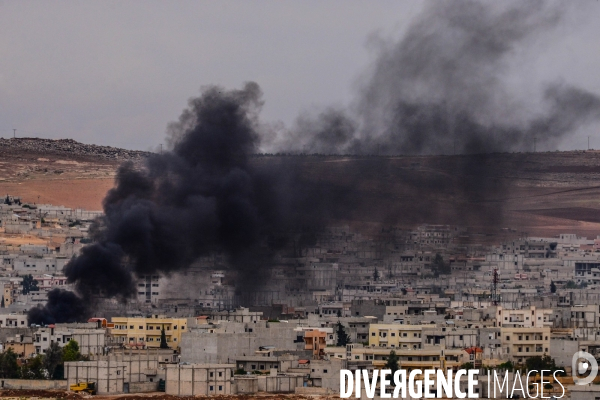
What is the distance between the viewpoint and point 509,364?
57812mm

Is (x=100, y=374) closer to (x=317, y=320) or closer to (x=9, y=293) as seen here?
(x=317, y=320)

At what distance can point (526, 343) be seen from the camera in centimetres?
6197

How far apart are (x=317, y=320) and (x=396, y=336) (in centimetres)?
600

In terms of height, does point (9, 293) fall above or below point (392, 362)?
above

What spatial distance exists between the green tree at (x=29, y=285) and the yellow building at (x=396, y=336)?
103ft

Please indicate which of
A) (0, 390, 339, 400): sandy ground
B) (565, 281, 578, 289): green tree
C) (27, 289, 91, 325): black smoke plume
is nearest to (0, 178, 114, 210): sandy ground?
(565, 281, 578, 289): green tree

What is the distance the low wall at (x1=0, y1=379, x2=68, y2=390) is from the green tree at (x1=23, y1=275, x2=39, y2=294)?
3509cm

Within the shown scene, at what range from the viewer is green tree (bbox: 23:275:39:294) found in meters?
92.0

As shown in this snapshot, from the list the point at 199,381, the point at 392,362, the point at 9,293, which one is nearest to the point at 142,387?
the point at 199,381

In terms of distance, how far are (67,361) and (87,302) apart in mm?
15860

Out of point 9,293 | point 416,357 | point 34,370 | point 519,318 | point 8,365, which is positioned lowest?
point 34,370

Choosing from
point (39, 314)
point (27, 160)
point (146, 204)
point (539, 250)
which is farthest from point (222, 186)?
point (27, 160)

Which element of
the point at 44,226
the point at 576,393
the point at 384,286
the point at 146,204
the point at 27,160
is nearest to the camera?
the point at 576,393

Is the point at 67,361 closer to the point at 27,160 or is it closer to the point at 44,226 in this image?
the point at 44,226
